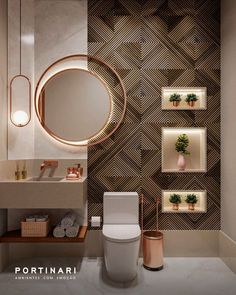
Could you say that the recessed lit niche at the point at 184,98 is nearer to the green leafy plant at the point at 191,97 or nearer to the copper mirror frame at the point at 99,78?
the green leafy plant at the point at 191,97

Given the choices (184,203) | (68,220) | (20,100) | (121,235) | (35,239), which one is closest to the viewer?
(121,235)

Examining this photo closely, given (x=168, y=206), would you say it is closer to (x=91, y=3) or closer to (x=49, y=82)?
(x=49, y=82)

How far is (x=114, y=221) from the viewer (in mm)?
2693

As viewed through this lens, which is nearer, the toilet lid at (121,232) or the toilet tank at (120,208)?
the toilet lid at (121,232)

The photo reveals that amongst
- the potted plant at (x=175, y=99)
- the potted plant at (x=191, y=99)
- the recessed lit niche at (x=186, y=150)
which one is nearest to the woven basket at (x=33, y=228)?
the recessed lit niche at (x=186, y=150)

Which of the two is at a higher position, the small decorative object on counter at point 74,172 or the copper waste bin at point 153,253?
the small decorative object on counter at point 74,172

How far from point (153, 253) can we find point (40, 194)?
4.18 feet

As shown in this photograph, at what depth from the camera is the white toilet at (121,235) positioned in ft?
7.32

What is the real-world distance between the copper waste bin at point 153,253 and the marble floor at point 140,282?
0.07m

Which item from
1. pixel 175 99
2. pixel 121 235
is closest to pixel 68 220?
pixel 121 235

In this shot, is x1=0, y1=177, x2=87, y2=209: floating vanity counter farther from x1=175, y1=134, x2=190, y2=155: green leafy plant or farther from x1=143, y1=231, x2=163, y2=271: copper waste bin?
x1=175, y1=134, x2=190, y2=155: green leafy plant
